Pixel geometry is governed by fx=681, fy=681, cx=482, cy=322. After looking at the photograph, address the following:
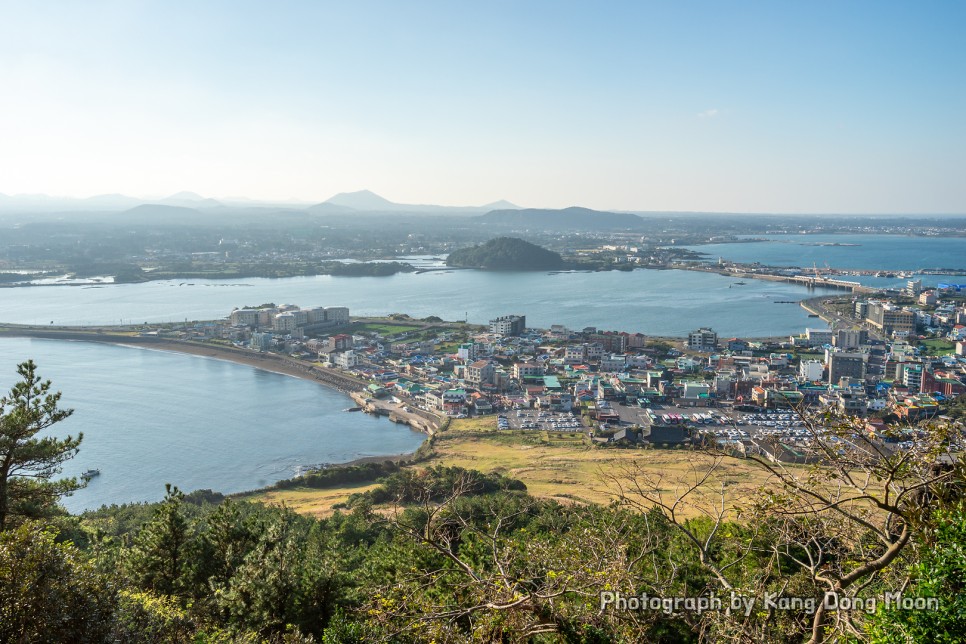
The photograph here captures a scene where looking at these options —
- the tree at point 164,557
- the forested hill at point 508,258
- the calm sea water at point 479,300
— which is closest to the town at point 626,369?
the calm sea water at point 479,300

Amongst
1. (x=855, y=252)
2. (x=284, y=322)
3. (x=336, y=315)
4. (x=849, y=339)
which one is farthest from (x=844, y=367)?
(x=855, y=252)

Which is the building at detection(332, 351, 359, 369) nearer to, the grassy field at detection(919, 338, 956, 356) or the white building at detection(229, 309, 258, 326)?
the white building at detection(229, 309, 258, 326)

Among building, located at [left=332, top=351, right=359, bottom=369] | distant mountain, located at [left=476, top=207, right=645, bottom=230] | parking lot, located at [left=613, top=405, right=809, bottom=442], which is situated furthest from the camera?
distant mountain, located at [left=476, top=207, right=645, bottom=230]

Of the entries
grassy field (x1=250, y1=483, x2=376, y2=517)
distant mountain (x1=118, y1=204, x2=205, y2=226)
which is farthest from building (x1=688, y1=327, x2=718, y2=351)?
distant mountain (x1=118, y1=204, x2=205, y2=226)

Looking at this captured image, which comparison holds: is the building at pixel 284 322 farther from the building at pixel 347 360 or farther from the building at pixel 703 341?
the building at pixel 703 341

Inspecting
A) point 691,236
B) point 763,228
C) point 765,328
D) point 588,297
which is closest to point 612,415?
point 765,328

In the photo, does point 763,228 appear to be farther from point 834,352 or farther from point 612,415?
point 612,415
